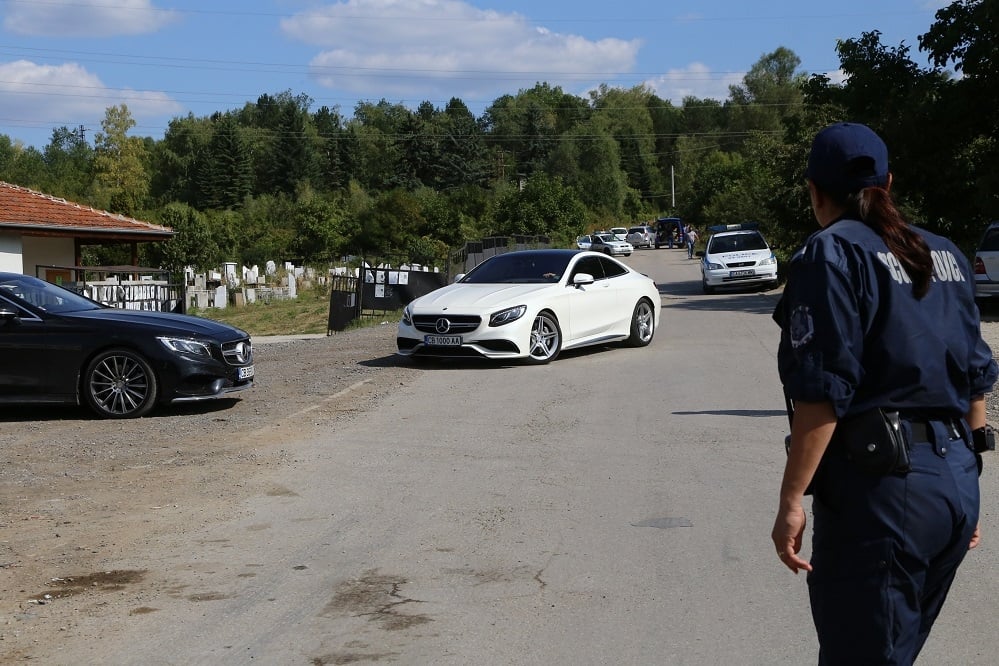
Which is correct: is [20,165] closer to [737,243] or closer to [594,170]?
[594,170]

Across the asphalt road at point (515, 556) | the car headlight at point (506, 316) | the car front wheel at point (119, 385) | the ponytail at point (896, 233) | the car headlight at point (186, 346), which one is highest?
the ponytail at point (896, 233)

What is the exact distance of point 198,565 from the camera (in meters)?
6.07

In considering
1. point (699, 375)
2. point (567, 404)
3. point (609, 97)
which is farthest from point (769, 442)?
point (609, 97)

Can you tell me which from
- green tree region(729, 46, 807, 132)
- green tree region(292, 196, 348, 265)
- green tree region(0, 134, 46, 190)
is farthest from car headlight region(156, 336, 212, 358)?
green tree region(729, 46, 807, 132)

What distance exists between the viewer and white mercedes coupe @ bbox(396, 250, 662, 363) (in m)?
14.5

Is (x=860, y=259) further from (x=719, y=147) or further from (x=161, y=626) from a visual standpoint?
(x=719, y=147)

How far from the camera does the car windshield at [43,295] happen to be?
11.4 m

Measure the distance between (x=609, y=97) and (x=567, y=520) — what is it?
156488 mm

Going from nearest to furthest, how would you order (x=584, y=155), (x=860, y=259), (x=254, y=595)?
(x=860, y=259), (x=254, y=595), (x=584, y=155)

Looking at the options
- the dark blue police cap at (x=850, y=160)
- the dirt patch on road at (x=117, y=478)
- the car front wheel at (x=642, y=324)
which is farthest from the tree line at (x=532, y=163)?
→ the dark blue police cap at (x=850, y=160)

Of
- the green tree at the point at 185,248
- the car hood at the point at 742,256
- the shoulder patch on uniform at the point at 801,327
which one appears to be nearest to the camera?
the shoulder patch on uniform at the point at 801,327

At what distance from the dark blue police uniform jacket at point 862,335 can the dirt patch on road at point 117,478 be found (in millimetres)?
3510

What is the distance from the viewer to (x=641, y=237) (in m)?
86.2

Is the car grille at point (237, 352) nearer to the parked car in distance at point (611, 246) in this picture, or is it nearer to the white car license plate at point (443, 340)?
the white car license plate at point (443, 340)
